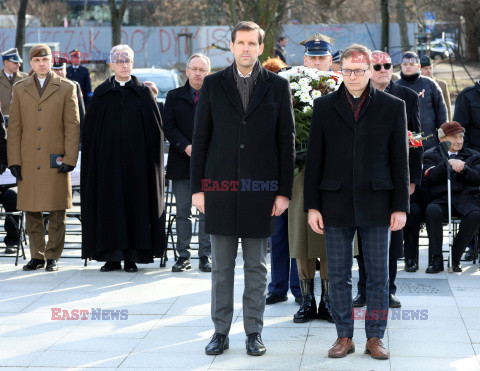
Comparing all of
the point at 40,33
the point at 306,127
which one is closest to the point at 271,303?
the point at 306,127

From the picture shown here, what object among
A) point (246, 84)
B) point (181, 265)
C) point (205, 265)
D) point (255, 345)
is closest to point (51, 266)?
point (181, 265)

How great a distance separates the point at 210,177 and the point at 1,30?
129 ft

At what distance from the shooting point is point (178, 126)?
9164 millimetres

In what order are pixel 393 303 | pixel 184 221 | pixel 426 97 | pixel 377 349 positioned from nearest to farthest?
pixel 377 349 → pixel 393 303 → pixel 184 221 → pixel 426 97

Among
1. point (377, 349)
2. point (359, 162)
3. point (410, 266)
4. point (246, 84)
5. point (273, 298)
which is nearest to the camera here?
point (359, 162)

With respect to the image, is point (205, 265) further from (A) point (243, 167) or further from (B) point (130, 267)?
(A) point (243, 167)

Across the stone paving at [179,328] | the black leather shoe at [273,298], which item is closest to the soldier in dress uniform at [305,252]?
the stone paving at [179,328]

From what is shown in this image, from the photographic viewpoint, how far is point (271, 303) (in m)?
7.62

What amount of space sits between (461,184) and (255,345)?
3.97 meters

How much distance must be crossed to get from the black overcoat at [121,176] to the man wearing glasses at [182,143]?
0.55 feet

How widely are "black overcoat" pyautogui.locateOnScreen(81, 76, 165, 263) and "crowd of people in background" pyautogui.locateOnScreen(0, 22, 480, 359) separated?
0.5 inches

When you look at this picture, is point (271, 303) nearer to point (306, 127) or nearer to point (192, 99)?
point (306, 127)

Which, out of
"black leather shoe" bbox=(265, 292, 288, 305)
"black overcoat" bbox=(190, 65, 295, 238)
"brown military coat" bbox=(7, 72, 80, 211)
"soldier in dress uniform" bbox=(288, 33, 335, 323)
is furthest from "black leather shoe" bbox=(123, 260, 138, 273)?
"black overcoat" bbox=(190, 65, 295, 238)

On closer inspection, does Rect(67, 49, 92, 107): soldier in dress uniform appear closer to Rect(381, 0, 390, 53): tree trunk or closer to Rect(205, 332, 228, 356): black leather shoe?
Rect(205, 332, 228, 356): black leather shoe
